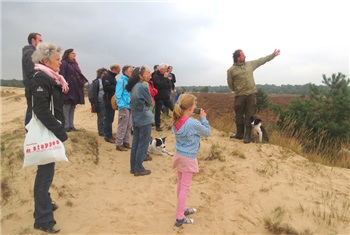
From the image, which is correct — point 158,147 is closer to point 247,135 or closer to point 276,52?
point 247,135

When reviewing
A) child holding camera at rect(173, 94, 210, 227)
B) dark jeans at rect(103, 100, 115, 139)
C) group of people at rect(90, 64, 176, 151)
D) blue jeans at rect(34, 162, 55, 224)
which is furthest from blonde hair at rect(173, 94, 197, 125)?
dark jeans at rect(103, 100, 115, 139)

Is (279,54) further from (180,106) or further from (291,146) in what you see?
(180,106)

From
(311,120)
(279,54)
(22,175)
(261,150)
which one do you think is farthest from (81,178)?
(311,120)

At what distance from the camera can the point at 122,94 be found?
19.7 feet

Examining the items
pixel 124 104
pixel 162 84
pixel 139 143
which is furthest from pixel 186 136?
pixel 162 84

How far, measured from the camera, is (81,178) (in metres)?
4.95

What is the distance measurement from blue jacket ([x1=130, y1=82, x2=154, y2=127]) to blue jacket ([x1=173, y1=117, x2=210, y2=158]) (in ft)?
4.96

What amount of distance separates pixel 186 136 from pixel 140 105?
1.71 m

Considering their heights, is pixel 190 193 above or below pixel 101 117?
below

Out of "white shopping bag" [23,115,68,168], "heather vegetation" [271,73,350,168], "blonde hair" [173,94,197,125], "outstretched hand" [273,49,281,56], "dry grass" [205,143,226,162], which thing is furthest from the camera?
"heather vegetation" [271,73,350,168]

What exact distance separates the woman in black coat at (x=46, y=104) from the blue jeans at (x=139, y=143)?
6.12 feet

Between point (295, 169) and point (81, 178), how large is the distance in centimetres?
411

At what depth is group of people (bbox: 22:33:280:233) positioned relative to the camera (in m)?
3.18

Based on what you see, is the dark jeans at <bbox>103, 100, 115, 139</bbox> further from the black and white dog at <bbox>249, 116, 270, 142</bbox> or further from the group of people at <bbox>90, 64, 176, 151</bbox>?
the black and white dog at <bbox>249, 116, 270, 142</bbox>
